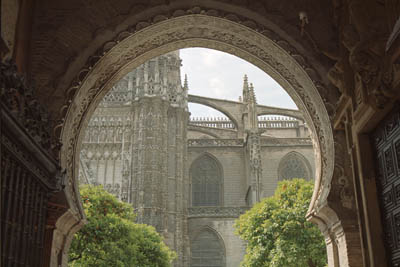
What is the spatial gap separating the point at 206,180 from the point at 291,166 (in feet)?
24.2

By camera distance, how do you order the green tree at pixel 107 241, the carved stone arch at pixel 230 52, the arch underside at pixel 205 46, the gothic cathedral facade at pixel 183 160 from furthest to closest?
the gothic cathedral facade at pixel 183 160, the green tree at pixel 107 241, the arch underside at pixel 205 46, the carved stone arch at pixel 230 52

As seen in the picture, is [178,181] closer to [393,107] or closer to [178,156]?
[178,156]

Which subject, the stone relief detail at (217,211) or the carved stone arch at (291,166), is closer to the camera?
the stone relief detail at (217,211)

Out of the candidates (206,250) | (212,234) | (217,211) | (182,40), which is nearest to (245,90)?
(217,211)

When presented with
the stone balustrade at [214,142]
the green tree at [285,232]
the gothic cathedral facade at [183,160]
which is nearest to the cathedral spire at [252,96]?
the gothic cathedral facade at [183,160]

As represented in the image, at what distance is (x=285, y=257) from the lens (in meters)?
20.3

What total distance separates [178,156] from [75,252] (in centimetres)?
2306

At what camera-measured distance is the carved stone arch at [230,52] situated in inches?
303

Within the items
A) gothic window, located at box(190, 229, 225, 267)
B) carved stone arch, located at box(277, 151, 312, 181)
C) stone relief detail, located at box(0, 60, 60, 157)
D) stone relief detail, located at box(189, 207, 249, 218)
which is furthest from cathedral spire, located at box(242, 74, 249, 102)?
stone relief detail, located at box(0, 60, 60, 157)

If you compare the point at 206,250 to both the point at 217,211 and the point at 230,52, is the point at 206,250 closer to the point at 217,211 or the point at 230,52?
the point at 217,211

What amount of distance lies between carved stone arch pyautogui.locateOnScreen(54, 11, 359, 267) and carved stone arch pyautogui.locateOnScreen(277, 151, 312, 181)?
37.1 meters

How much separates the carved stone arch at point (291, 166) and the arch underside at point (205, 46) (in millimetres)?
37145

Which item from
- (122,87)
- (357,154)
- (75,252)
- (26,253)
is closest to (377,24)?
(357,154)

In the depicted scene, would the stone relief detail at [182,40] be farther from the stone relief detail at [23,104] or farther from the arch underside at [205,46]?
the stone relief detail at [23,104]
